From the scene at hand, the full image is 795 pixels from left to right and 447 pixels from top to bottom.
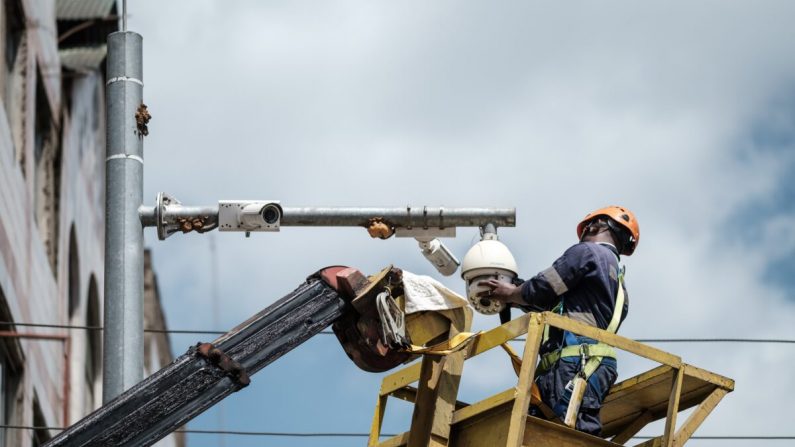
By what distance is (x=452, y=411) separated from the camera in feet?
35.1

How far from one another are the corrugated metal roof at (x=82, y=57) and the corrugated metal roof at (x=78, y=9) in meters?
0.65

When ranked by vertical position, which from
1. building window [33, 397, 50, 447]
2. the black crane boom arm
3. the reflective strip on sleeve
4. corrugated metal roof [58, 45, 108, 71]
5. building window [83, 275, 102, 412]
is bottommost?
the black crane boom arm

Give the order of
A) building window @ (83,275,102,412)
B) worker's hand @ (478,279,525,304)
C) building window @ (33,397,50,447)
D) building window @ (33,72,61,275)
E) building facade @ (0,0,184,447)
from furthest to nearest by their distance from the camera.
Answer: building window @ (83,275,102,412)
building window @ (33,72,61,275)
building window @ (33,397,50,447)
building facade @ (0,0,184,447)
worker's hand @ (478,279,525,304)

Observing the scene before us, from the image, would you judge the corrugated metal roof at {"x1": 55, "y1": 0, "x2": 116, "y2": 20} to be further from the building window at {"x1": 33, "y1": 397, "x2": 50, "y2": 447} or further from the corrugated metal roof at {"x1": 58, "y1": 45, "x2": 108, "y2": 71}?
the building window at {"x1": 33, "y1": 397, "x2": 50, "y2": 447}

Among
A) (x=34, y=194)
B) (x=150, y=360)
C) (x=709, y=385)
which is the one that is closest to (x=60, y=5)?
(x=34, y=194)

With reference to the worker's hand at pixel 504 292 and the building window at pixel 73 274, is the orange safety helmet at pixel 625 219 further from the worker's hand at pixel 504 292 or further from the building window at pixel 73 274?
the building window at pixel 73 274

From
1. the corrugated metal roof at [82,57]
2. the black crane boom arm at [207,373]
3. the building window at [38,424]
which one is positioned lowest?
the black crane boom arm at [207,373]

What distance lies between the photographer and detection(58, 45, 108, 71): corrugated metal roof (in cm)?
3039

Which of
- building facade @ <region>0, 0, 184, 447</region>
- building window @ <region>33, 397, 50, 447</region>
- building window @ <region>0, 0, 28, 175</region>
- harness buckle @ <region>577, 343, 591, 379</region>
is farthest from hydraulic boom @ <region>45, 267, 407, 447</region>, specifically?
building window @ <region>33, 397, 50, 447</region>

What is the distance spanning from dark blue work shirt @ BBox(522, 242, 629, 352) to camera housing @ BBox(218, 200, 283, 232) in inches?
84.4

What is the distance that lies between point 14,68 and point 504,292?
15436 millimetres

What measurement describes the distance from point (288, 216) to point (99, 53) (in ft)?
62.2

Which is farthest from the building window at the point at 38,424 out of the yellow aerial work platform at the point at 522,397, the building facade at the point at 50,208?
the yellow aerial work platform at the point at 522,397

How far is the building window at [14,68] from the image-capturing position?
24.2m
